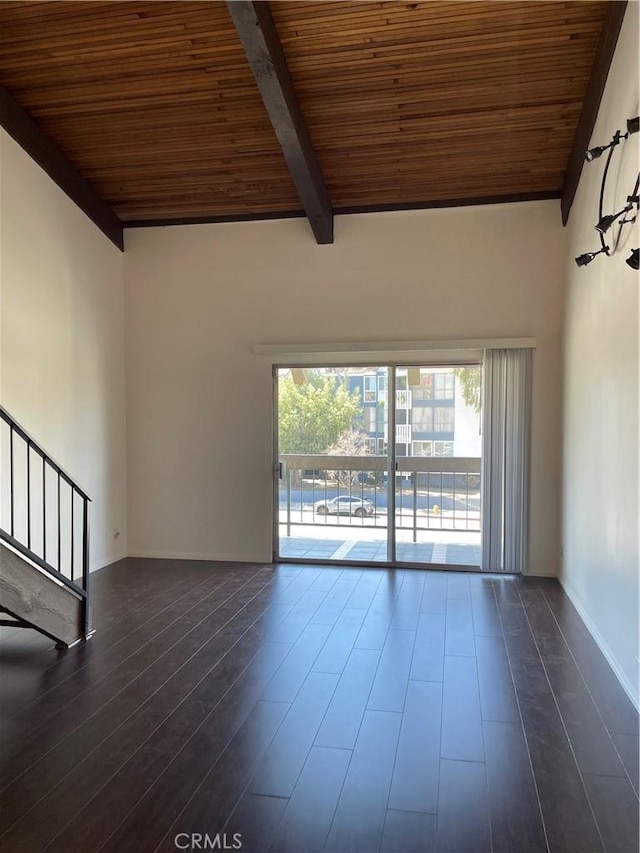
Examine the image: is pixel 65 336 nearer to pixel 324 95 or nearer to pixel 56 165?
pixel 56 165

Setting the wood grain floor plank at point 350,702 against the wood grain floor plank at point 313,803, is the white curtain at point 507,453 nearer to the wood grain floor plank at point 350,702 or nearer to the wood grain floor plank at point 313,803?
the wood grain floor plank at point 350,702

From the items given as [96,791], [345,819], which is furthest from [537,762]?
[96,791]

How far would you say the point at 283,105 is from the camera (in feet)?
12.8

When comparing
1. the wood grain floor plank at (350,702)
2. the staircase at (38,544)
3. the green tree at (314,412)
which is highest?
the green tree at (314,412)

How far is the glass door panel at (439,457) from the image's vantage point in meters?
5.32

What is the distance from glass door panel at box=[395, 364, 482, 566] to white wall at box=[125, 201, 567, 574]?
450 mm

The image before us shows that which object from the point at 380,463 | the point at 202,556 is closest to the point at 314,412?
the point at 380,463

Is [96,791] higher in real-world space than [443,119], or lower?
lower

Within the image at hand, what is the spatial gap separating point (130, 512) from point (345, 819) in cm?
440

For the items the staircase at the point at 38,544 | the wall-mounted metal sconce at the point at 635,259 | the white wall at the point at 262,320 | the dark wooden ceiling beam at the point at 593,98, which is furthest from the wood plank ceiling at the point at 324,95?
the staircase at the point at 38,544

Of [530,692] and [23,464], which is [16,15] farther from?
[530,692]

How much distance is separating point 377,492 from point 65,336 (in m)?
3.18

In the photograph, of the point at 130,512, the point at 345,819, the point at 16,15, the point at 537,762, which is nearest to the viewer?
the point at 345,819

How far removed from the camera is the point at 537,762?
2344mm
